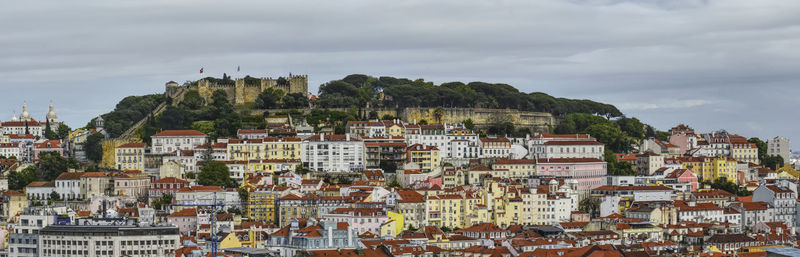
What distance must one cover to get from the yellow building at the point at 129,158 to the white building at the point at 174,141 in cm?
92

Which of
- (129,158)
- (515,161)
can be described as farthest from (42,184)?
(515,161)

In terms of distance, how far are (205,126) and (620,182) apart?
2328 cm

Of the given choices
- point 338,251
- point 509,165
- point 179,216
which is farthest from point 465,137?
point 338,251

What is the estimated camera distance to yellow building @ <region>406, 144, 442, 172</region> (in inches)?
2751

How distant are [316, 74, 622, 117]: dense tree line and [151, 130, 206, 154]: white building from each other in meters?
10.6

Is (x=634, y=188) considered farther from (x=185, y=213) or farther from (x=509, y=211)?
(x=185, y=213)

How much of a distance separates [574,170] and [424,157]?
307 inches

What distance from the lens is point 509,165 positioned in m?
69.0

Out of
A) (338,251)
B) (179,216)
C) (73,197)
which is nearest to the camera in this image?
(338,251)

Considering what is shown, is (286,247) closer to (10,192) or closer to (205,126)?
(10,192)

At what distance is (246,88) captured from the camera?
3241 inches

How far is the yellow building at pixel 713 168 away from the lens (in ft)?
244

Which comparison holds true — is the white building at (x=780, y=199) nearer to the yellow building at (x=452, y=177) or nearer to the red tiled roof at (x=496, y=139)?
the red tiled roof at (x=496, y=139)

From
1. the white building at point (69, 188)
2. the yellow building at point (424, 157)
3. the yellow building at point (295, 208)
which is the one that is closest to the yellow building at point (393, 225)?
the yellow building at point (295, 208)
